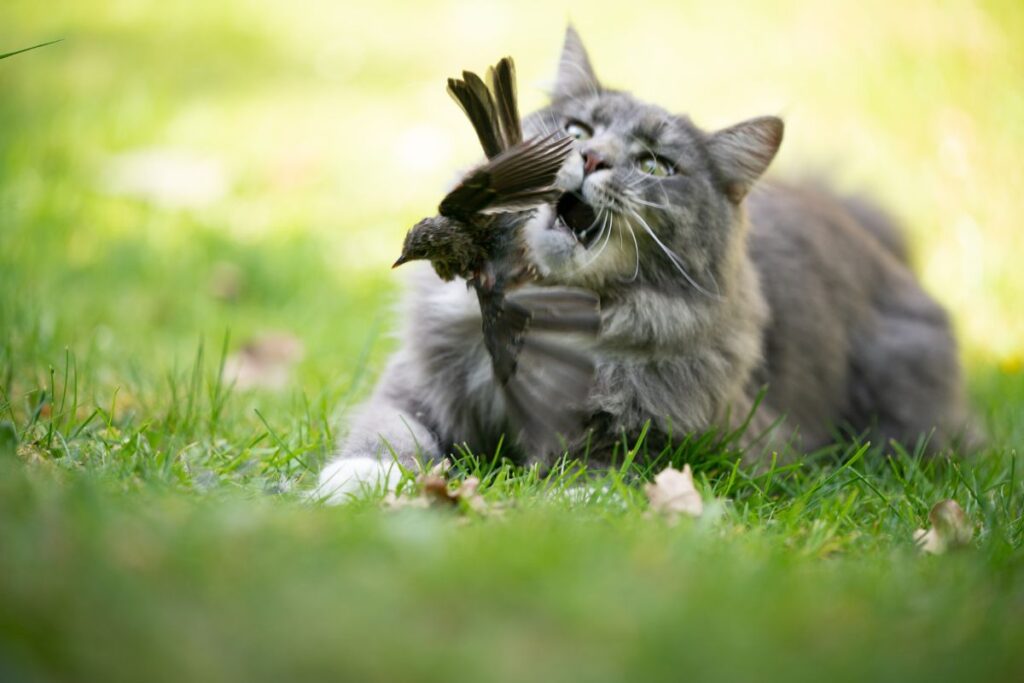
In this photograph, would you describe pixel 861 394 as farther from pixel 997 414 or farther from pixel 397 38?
pixel 397 38

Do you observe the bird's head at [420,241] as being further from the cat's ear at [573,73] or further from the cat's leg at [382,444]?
the cat's ear at [573,73]

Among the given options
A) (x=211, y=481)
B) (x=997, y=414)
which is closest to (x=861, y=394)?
(x=997, y=414)

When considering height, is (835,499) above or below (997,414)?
above

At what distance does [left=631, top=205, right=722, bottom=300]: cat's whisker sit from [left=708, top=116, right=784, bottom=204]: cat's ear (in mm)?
Answer: 351

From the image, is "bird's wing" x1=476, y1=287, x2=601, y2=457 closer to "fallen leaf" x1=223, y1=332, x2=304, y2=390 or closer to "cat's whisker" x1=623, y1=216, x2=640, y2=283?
"cat's whisker" x1=623, y1=216, x2=640, y2=283

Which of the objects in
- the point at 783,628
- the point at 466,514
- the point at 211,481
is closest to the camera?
the point at 783,628

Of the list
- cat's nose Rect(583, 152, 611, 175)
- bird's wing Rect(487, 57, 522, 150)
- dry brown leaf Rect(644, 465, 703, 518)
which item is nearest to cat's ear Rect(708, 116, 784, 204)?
cat's nose Rect(583, 152, 611, 175)

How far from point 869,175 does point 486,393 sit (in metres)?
4.02

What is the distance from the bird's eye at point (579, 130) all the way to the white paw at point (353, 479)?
1082mm

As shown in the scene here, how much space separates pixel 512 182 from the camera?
7.34ft

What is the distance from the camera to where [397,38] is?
829cm

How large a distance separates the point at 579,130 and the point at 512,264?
0.65 m

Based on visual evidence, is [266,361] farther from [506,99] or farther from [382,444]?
[506,99]

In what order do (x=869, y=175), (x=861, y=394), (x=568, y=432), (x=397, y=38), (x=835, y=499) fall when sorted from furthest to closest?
(x=397, y=38) < (x=869, y=175) < (x=861, y=394) < (x=568, y=432) < (x=835, y=499)
